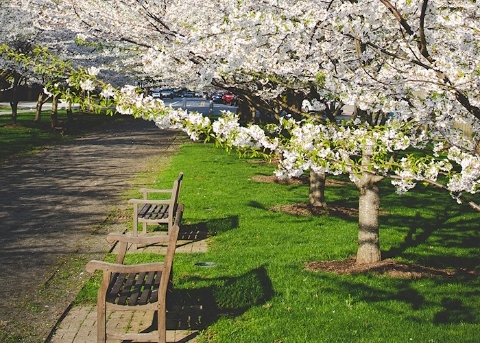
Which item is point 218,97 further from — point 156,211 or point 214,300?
point 214,300

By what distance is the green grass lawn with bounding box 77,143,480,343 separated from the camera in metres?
6.16

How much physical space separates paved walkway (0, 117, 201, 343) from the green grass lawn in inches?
24.6

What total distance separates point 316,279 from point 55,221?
17.8 feet

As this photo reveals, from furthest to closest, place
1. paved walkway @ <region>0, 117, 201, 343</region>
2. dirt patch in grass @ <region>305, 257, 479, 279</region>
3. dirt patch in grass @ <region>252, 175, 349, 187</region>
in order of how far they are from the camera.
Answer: dirt patch in grass @ <region>252, 175, 349, 187</region> → dirt patch in grass @ <region>305, 257, 479, 279</region> → paved walkway @ <region>0, 117, 201, 343</region>

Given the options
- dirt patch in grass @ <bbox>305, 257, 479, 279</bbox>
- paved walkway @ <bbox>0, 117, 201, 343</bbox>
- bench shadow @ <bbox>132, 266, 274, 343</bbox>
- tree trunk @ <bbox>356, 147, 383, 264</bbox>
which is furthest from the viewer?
tree trunk @ <bbox>356, 147, 383, 264</bbox>

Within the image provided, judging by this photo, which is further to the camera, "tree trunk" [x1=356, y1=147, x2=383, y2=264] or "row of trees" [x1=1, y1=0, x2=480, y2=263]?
"tree trunk" [x1=356, y1=147, x2=383, y2=264]

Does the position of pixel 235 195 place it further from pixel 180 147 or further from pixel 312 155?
pixel 180 147

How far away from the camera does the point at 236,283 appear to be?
7516mm

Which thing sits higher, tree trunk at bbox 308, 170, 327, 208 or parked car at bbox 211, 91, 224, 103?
parked car at bbox 211, 91, 224, 103

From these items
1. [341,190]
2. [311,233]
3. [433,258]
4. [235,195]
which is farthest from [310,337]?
[341,190]

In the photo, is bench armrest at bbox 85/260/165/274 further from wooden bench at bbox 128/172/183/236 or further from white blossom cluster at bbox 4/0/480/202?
wooden bench at bbox 128/172/183/236

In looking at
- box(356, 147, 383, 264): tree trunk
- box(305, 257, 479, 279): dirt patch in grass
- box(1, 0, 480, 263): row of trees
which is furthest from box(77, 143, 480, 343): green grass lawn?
box(1, 0, 480, 263): row of trees

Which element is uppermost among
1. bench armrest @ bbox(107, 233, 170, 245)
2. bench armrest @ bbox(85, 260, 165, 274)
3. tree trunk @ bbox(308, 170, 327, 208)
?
bench armrest @ bbox(107, 233, 170, 245)

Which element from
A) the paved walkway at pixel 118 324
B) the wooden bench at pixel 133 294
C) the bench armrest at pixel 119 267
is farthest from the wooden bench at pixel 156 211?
the bench armrest at pixel 119 267
